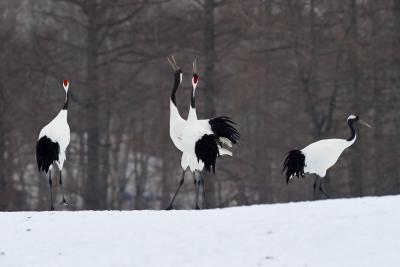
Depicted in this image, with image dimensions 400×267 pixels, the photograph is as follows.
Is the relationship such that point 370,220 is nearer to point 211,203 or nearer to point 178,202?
point 211,203

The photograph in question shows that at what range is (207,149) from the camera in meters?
16.5

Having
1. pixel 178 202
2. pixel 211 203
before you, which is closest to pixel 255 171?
pixel 211 203

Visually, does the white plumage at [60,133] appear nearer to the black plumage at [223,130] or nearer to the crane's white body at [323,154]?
the black plumage at [223,130]

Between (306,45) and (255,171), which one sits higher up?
(306,45)

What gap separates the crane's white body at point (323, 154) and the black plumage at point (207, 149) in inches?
80.6

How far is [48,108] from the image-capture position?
32.6m

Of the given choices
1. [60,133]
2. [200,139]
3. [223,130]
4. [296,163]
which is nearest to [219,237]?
[200,139]

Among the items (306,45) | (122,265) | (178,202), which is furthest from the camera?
(178,202)

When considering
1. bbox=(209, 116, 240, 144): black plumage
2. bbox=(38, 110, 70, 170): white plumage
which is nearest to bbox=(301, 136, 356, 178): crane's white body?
bbox=(209, 116, 240, 144): black plumage

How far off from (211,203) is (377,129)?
214 inches

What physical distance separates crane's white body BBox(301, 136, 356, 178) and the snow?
4.45 metres

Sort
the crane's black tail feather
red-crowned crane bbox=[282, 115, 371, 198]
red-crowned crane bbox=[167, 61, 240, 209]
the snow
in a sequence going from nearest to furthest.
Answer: the snow < red-crowned crane bbox=[167, 61, 240, 209] < red-crowned crane bbox=[282, 115, 371, 198] < the crane's black tail feather

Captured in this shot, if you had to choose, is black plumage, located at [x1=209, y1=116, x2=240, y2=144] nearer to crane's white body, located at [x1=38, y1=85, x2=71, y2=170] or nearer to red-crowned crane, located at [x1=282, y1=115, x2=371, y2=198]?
red-crowned crane, located at [x1=282, y1=115, x2=371, y2=198]

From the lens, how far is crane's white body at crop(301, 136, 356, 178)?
1770 cm
